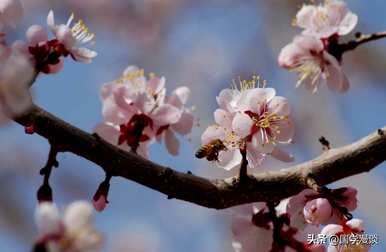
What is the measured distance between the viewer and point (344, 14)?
2092mm

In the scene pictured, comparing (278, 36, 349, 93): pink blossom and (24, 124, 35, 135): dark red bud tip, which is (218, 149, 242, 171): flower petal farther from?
(24, 124, 35, 135): dark red bud tip

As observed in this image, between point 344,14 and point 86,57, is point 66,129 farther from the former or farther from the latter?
point 344,14

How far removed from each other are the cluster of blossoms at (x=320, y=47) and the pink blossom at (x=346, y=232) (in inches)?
16.3

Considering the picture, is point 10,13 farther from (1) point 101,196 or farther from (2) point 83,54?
(1) point 101,196


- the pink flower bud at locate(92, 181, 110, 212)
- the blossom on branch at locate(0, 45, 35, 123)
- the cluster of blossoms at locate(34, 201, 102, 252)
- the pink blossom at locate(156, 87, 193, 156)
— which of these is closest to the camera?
the cluster of blossoms at locate(34, 201, 102, 252)

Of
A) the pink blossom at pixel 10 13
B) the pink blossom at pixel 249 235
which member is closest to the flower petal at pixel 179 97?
the pink blossom at pixel 249 235

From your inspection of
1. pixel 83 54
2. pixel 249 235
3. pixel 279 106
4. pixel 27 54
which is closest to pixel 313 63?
pixel 279 106

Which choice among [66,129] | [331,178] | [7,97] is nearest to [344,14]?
[331,178]

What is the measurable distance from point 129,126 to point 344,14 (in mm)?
711

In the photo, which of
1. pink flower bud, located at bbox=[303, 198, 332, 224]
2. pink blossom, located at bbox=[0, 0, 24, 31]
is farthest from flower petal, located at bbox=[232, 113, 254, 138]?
pink blossom, located at bbox=[0, 0, 24, 31]

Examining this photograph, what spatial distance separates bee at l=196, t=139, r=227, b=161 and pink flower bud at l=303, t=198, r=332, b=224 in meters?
0.26

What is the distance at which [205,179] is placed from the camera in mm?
1691

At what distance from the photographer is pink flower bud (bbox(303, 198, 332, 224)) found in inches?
70.4

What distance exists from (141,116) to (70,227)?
2.67 feet
